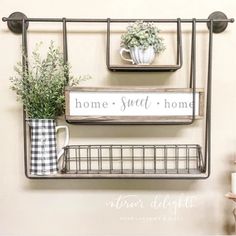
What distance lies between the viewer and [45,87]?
A: 41.3 inches

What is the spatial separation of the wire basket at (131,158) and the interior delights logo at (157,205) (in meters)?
0.10

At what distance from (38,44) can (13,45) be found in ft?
0.26

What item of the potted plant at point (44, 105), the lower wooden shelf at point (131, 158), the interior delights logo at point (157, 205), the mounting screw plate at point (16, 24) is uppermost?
the mounting screw plate at point (16, 24)

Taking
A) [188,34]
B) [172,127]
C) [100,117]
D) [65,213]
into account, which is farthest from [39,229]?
[188,34]

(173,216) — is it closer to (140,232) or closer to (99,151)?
(140,232)

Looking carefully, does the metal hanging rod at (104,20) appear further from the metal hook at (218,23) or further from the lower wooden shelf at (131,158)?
the lower wooden shelf at (131,158)

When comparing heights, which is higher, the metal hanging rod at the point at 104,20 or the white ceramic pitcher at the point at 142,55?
the metal hanging rod at the point at 104,20

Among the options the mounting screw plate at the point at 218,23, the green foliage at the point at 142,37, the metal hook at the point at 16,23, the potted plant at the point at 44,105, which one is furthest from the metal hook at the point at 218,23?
the metal hook at the point at 16,23

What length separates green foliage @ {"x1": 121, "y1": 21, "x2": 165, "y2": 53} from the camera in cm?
101

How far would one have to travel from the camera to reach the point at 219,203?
114cm

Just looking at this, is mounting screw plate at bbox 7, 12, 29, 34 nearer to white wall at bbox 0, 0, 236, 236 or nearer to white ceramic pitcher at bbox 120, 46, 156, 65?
white wall at bbox 0, 0, 236, 236

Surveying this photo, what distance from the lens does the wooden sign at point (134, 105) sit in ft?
3.39

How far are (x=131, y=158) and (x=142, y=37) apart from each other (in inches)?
14.6

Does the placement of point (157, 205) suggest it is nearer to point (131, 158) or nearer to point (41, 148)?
point (131, 158)
